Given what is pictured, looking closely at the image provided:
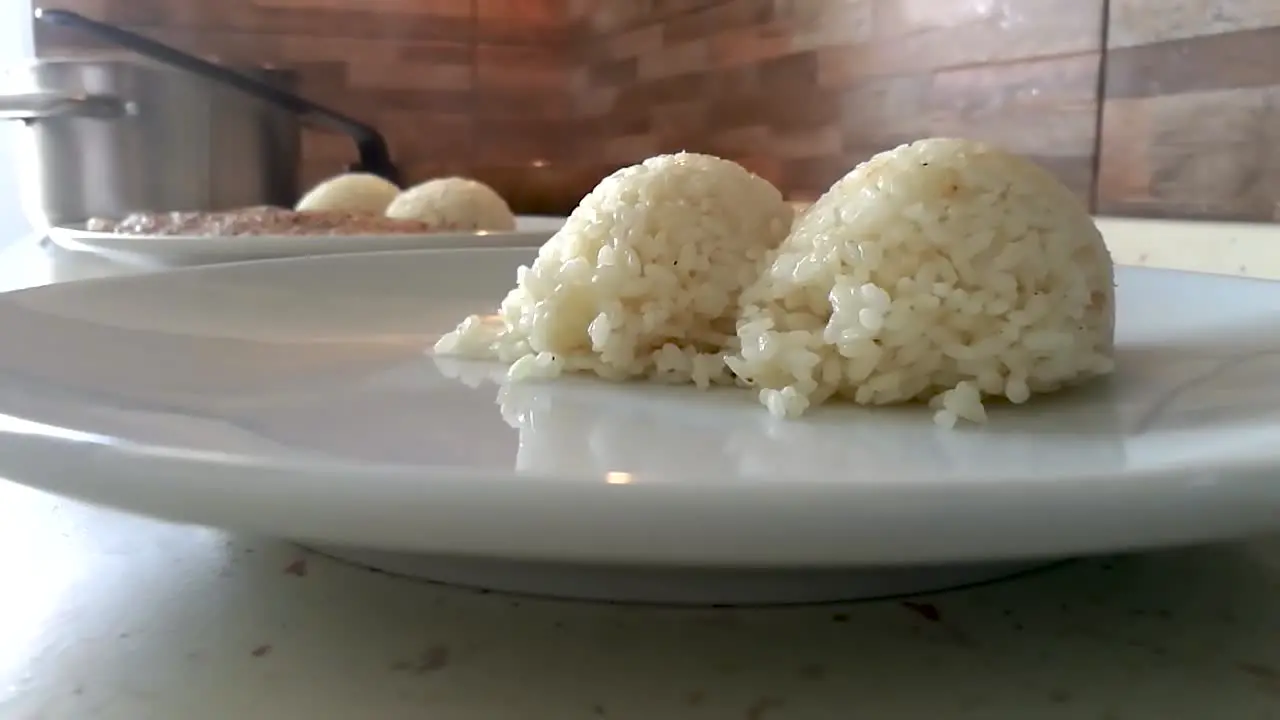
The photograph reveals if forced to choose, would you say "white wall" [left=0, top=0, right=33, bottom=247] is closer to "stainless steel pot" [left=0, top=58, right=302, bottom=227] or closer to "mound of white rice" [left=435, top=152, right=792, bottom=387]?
"stainless steel pot" [left=0, top=58, right=302, bottom=227]

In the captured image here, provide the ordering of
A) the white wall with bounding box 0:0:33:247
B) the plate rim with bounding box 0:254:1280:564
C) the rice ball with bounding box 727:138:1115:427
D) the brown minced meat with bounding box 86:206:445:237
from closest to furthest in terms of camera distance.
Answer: the plate rim with bounding box 0:254:1280:564 → the rice ball with bounding box 727:138:1115:427 → the brown minced meat with bounding box 86:206:445:237 → the white wall with bounding box 0:0:33:247

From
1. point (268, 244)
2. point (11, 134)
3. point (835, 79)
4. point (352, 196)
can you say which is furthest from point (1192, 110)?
point (11, 134)

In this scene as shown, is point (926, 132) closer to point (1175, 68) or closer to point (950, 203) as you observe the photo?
point (1175, 68)

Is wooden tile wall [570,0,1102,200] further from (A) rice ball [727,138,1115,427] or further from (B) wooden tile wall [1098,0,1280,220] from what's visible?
(A) rice ball [727,138,1115,427]

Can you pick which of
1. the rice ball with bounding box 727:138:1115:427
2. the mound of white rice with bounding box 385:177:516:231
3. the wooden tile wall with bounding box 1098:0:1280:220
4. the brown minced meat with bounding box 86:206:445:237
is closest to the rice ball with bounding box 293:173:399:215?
the mound of white rice with bounding box 385:177:516:231

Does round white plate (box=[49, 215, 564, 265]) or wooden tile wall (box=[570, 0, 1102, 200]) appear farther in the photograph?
wooden tile wall (box=[570, 0, 1102, 200])

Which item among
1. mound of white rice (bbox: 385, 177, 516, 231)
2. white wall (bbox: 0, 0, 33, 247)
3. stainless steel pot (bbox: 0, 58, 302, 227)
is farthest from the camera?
white wall (bbox: 0, 0, 33, 247)

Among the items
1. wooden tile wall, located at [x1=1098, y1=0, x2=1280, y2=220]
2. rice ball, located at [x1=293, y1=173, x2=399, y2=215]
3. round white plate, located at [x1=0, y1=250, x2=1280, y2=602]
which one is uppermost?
wooden tile wall, located at [x1=1098, y1=0, x2=1280, y2=220]

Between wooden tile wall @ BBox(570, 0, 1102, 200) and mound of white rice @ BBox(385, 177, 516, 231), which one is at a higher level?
wooden tile wall @ BBox(570, 0, 1102, 200)

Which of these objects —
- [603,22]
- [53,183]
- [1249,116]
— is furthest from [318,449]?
[603,22]
